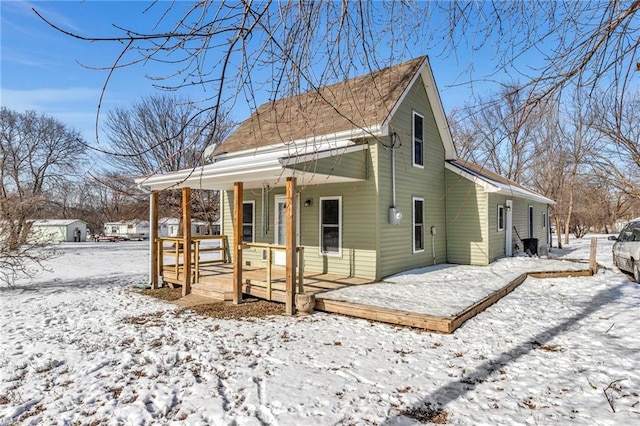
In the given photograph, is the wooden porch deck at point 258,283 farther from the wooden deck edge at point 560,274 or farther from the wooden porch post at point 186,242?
the wooden deck edge at point 560,274

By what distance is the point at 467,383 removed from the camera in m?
3.70

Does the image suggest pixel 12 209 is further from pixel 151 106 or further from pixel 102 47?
pixel 151 106

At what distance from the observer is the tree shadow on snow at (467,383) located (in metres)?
3.09

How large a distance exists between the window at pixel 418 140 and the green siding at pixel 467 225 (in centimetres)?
137

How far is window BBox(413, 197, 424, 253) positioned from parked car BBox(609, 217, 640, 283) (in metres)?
5.26

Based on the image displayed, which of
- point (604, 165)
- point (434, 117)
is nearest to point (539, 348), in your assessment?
point (434, 117)

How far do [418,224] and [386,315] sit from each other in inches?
203

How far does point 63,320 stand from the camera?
6258 mm

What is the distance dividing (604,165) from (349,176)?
49.1 ft

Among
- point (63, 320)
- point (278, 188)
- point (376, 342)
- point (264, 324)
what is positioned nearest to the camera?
point (376, 342)

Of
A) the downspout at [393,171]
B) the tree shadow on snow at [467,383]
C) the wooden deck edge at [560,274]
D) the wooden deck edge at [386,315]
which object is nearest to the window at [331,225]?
the downspout at [393,171]

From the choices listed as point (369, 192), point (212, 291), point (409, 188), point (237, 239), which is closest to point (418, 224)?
point (409, 188)

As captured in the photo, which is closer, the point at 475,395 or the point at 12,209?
the point at 475,395

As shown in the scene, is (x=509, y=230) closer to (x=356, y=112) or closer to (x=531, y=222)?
(x=531, y=222)
